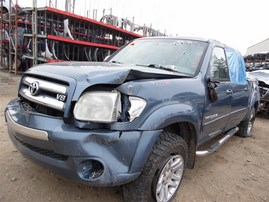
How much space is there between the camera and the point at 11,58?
10.9 m

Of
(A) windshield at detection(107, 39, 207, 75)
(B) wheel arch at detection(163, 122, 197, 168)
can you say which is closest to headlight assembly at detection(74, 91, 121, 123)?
(B) wheel arch at detection(163, 122, 197, 168)

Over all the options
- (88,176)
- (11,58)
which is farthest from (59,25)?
(88,176)

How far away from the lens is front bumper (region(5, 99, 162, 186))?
73.8 inches

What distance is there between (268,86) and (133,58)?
242 inches

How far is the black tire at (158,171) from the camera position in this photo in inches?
84.8

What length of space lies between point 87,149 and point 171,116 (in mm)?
804

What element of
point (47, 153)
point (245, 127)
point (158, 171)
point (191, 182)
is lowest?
point (191, 182)

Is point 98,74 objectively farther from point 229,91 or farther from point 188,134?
point 229,91

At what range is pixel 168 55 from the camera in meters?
3.20

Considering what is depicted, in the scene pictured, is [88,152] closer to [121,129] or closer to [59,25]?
[121,129]

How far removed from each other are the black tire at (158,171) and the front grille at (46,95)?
2.88ft

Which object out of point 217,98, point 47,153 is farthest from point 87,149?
point 217,98

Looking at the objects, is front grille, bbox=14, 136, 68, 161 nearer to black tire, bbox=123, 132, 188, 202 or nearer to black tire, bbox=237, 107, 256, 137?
black tire, bbox=123, 132, 188, 202

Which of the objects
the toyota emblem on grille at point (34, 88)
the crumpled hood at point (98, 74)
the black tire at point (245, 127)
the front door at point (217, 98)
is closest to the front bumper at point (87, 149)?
the toyota emblem on grille at point (34, 88)
